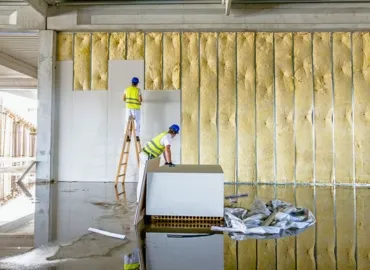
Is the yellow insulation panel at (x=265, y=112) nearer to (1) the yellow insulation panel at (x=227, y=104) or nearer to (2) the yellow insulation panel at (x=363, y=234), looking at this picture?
(1) the yellow insulation panel at (x=227, y=104)

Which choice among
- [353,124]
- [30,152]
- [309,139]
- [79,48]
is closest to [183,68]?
[79,48]

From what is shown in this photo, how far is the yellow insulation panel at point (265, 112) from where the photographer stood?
7.96 meters

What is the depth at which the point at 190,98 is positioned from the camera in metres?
8.08

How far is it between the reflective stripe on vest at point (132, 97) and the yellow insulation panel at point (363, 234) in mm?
4718

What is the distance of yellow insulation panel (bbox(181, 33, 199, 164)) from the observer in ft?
26.3

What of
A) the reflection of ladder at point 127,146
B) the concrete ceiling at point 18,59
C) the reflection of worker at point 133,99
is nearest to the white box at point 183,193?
the reflection of ladder at point 127,146

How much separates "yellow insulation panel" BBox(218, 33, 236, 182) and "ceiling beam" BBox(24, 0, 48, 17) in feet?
13.9

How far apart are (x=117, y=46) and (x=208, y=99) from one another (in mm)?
2582

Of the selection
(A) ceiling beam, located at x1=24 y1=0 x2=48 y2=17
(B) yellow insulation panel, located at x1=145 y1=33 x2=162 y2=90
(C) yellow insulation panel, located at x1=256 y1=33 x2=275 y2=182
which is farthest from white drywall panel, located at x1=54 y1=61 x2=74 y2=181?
(C) yellow insulation panel, located at x1=256 y1=33 x2=275 y2=182

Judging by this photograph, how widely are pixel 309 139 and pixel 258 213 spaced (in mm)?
4728

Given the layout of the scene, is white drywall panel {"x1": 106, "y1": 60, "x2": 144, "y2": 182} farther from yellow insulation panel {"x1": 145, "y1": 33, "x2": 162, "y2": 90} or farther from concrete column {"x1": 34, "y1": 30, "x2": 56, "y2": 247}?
concrete column {"x1": 34, "y1": 30, "x2": 56, "y2": 247}

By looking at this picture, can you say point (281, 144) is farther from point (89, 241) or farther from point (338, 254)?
point (89, 241)

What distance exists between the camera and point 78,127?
816 cm

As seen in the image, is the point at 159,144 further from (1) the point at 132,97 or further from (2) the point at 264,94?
(2) the point at 264,94
